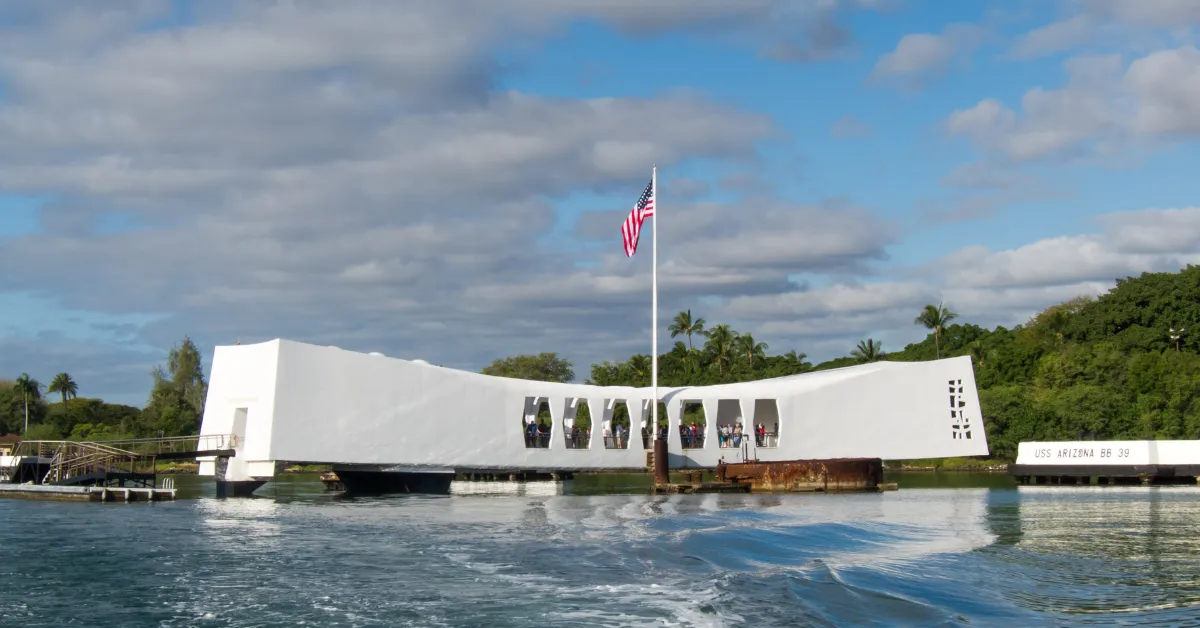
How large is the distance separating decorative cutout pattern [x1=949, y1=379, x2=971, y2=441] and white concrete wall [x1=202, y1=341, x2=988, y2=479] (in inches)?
5.8

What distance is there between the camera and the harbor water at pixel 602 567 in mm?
11547

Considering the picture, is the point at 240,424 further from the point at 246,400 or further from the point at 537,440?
the point at 537,440

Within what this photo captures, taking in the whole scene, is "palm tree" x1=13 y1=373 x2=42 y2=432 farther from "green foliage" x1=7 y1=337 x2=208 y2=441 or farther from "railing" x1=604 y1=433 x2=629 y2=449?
"railing" x1=604 y1=433 x2=629 y2=449

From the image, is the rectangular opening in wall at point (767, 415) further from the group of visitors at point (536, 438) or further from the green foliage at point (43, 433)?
the green foliage at point (43, 433)

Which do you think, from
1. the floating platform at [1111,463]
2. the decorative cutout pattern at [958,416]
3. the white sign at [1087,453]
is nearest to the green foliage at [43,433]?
the decorative cutout pattern at [958,416]

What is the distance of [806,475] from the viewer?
3388 centimetres

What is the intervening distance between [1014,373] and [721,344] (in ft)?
64.8

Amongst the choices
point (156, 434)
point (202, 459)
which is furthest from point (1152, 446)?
point (156, 434)

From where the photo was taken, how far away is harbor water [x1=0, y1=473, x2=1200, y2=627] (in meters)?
11.5

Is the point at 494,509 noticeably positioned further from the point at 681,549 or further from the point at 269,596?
the point at 269,596

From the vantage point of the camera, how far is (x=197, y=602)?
12.3 meters

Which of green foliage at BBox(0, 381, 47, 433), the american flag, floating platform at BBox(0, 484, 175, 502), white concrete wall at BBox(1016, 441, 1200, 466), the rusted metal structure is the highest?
the american flag

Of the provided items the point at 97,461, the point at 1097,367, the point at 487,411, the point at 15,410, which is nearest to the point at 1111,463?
the point at 1097,367

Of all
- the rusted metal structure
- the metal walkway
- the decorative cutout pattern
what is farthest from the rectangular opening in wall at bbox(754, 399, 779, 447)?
the metal walkway
